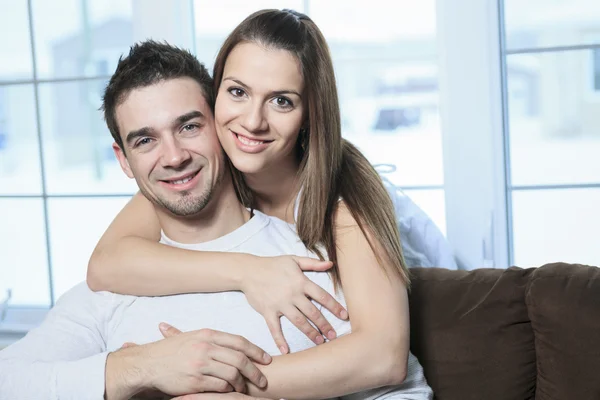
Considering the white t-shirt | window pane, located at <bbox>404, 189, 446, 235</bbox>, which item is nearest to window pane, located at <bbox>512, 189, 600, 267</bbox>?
window pane, located at <bbox>404, 189, 446, 235</bbox>

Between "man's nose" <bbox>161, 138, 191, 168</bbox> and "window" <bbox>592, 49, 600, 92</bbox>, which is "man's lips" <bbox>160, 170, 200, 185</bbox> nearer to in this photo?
"man's nose" <bbox>161, 138, 191, 168</bbox>

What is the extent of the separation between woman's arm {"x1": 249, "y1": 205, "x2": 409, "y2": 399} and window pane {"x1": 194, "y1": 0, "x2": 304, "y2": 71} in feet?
4.81

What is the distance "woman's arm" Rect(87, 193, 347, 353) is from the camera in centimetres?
167

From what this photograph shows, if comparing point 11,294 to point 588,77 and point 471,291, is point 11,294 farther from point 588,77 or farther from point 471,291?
point 588,77

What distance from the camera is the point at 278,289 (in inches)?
65.3

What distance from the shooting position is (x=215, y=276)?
1.70 metres

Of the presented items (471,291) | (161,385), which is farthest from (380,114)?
(161,385)

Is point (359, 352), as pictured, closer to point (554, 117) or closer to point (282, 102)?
point (282, 102)

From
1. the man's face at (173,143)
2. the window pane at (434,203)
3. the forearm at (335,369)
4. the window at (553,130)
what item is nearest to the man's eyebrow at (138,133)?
the man's face at (173,143)

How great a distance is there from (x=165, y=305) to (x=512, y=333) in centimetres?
86

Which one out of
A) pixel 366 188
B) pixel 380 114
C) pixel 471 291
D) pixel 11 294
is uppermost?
pixel 380 114

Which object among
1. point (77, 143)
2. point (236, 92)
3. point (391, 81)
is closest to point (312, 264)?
point (236, 92)

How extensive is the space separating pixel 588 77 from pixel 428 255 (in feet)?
2.70

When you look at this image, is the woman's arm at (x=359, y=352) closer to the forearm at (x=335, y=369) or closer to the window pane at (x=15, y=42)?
the forearm at (x=335, y=369)
